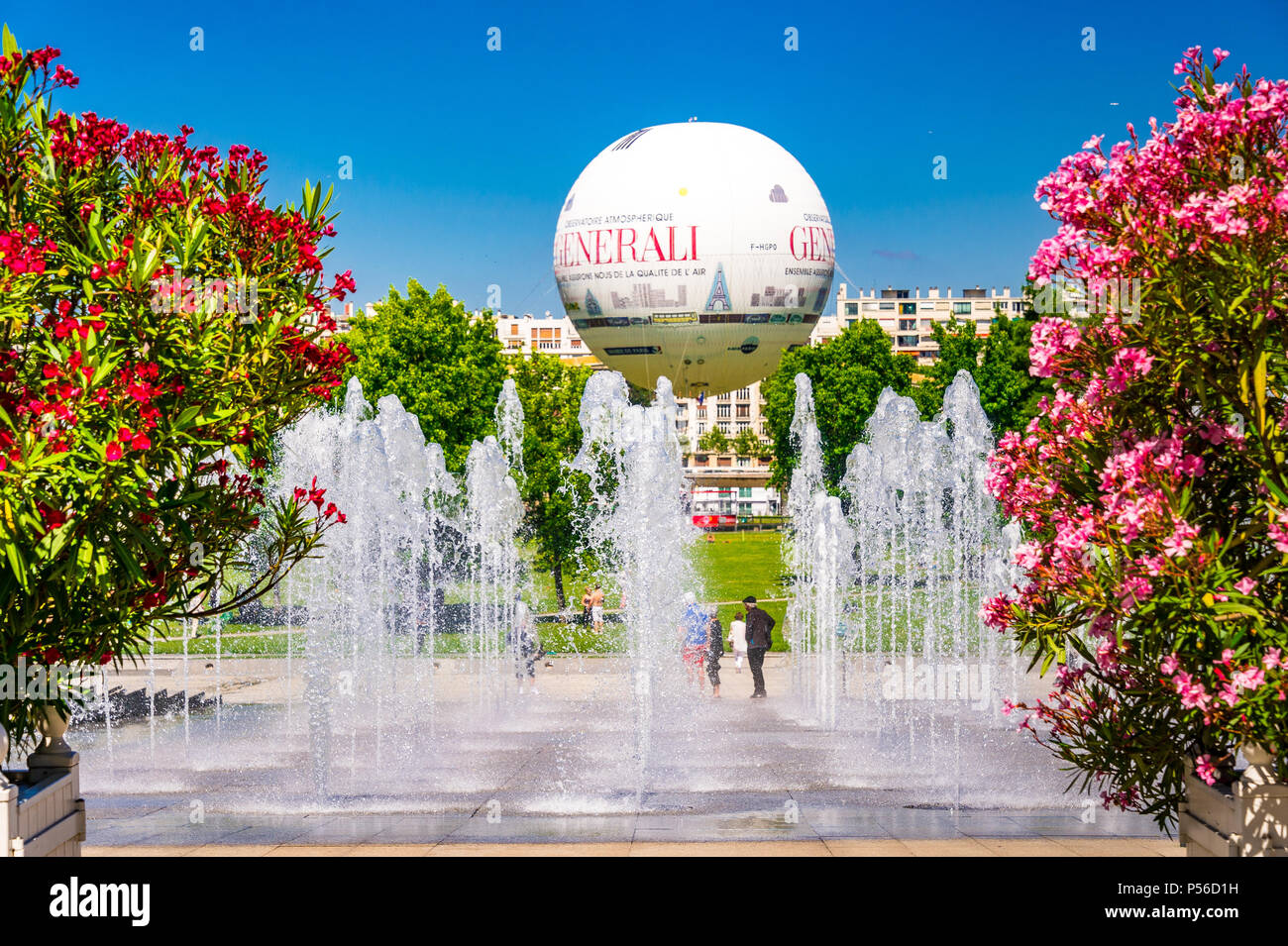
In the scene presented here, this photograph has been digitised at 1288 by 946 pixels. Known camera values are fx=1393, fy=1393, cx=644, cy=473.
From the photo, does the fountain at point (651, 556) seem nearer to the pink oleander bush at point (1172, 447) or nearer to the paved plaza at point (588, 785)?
the paved plaza at point (588, 785)

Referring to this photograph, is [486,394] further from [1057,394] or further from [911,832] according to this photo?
[1057,394]

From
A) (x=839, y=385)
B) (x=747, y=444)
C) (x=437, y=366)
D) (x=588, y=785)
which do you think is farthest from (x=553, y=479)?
(x=747, y=444)

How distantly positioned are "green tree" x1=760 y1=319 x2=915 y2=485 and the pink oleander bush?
54389 millimetres

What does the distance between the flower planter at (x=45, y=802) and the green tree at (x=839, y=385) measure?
178 ft

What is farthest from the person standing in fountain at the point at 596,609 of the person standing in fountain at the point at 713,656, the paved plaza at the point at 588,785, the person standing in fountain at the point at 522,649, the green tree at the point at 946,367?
the green tree at the point at 946,367

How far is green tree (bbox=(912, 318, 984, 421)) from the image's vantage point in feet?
207

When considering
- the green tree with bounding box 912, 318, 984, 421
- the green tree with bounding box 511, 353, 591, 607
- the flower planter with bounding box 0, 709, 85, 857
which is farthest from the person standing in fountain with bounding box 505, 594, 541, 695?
the green tree with bounding box 912, 318, 984, 421

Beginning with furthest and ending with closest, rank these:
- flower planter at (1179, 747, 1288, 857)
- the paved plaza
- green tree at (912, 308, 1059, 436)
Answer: green tree at (912, 308, 1059, 436), the paved plaza, flower planter at (1179, 747, 1288, 857)

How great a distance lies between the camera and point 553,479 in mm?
42938

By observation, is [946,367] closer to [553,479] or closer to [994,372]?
[994,372]

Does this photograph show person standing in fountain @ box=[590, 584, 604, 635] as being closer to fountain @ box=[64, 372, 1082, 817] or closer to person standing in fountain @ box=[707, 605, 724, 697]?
fountain @ box=[64, 372, 1082, 817]

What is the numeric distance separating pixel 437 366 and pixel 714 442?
129 metres

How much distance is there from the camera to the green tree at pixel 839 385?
63562 millimetres

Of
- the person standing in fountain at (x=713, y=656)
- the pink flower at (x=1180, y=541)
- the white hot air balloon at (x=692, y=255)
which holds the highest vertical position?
the white hot air balloon at (x=692, y=255)
